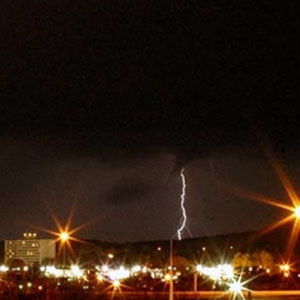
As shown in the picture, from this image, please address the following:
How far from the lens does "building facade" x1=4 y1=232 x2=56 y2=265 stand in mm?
72688

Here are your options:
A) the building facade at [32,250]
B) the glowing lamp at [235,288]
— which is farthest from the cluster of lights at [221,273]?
the building facade at [32,250]

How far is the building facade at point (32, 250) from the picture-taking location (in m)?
72.7

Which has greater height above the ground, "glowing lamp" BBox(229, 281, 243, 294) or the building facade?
the building facade

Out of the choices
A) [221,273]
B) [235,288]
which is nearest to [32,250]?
[221,273]

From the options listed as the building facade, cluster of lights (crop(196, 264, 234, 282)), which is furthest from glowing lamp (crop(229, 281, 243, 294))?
the building facade

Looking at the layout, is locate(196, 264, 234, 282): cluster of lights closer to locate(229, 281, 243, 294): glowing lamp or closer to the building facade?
locate(229, 281, 243, 294): glowing lamp

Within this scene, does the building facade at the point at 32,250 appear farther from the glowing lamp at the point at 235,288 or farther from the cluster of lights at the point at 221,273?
the glowing lamp at the point at 235,288

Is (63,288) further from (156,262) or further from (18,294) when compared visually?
(156,262)

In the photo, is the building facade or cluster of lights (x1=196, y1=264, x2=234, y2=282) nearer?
cluster of lights (x1=196, y1=264, x2=234, y2=282)

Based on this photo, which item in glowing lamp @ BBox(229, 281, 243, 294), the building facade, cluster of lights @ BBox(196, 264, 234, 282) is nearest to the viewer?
glowing lamp @ BBox(229, 281, 243, 294)

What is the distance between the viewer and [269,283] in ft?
198

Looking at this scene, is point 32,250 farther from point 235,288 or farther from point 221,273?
point 235,288

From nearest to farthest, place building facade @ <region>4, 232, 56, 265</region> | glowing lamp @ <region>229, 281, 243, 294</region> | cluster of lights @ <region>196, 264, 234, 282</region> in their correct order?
1. glowing lamp @ <region>229, 281, 243, 294</region>
2. cluster of lights @ <region>196, 264, 234, 282</region>
3. building facade @ <region>4, 232, 56, 265</region>

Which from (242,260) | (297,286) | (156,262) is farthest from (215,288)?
(156,262)
